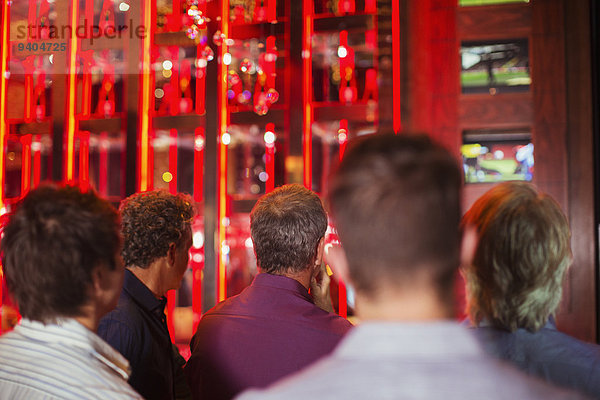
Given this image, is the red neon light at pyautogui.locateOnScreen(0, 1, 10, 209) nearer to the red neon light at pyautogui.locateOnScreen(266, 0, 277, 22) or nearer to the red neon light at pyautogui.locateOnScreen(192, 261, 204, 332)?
the red neon light at pyautogui.locateOnScreen(192, 261, 204, 332)

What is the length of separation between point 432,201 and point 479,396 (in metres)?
0.23

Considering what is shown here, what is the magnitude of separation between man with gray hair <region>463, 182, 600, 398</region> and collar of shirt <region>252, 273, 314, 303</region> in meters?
0.60

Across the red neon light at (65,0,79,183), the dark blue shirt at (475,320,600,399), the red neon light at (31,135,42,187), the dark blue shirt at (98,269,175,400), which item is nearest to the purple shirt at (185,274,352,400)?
the dark blue shirt at (98,269,175,400)

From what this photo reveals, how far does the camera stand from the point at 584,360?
129 cm

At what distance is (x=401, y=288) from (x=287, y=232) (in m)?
1.17

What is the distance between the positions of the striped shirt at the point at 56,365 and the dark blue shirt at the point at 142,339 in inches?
24.1

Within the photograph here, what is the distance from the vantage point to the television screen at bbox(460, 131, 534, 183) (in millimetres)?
3633

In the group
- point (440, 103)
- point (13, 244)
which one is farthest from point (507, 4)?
point (13, 244)

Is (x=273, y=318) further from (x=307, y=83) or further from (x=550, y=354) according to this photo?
(x=307, y=83)

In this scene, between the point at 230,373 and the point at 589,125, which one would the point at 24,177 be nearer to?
the point at 230,373

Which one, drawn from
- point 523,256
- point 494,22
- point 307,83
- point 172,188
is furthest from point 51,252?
point 172,188

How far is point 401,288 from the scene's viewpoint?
0.72 meters

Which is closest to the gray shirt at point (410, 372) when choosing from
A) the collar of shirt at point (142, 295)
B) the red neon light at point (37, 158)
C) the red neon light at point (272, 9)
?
the collar of shirt at point (142, 295)

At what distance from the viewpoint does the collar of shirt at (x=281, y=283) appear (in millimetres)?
1801
